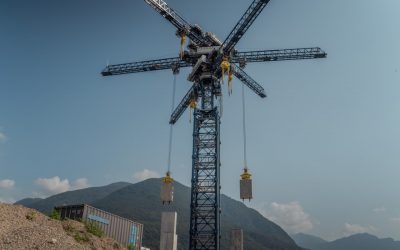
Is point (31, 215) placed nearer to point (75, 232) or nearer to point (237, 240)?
point (75, 232)

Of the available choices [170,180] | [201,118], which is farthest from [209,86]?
[170,180]

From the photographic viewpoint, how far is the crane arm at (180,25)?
33406 millimetres

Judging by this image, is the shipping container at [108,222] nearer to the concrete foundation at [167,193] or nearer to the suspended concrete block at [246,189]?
the concrete foundation at [167,193]

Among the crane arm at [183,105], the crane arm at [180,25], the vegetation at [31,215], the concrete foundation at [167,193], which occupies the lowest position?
the vegetation at [31,215]

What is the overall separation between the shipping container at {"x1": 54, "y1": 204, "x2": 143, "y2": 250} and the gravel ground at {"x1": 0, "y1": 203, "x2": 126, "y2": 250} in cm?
411

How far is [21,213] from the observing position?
25.5 meters

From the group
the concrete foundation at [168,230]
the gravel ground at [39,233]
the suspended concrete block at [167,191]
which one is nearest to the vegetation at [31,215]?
the gravel ground at [39,233]

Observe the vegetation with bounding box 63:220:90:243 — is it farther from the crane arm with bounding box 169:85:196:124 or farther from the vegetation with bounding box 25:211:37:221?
the crane arm with bounding box 169:85:196:124

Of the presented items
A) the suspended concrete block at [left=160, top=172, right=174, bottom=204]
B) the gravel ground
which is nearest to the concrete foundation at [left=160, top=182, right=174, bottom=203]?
the suspended concrete block at [left=160, top=172, right=174, bottom=204]

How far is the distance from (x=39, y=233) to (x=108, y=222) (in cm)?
1272

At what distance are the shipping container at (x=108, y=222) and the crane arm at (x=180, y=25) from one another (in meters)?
18.9

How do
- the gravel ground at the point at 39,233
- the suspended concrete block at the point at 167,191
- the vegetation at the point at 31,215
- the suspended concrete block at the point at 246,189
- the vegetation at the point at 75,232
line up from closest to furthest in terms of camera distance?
the gravel ground at the point at 39,233
the vegetation at the point at 31,215
the vegetation at the point at 75,232
the suspended concrete block at the point at 246,189
the suspended concrete block at the point at 167,191

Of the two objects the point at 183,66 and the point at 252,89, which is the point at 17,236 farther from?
the point at 252,89

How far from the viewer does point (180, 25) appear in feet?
115
